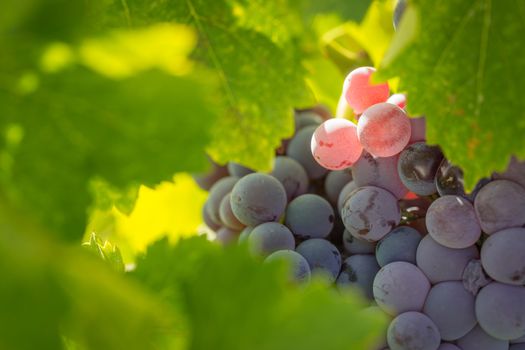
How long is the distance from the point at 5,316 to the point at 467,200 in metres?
0.59

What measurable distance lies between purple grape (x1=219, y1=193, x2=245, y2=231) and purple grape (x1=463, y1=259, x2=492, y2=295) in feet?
1.09

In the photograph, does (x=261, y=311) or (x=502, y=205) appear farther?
(x=502, y=205)

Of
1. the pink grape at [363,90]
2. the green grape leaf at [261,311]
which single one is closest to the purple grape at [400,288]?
the pink grape at [363,90]

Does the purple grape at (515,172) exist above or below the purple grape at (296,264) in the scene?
above

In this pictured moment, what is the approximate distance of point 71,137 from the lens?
0.51 meters

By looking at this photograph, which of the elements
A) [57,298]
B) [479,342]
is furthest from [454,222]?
[57,298]

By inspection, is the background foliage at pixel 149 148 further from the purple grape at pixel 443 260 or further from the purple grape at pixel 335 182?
the purple grape at pixel 335 182

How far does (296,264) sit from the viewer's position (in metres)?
0.91

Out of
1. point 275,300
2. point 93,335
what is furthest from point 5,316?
point 275,300

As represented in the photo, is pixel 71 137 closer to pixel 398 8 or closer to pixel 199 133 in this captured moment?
pixel 199 133

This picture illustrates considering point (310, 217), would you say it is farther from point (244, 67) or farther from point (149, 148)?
point (149, 148)

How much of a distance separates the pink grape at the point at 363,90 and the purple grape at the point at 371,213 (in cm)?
11

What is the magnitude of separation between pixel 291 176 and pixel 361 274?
18 centimetres

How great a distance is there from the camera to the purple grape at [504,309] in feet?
2.77
